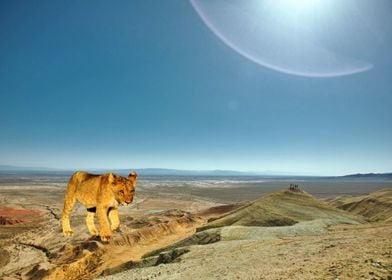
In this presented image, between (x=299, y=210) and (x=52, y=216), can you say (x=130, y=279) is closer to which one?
(x=299, y=210)

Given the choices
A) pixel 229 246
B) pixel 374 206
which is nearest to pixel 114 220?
pixel 229 246

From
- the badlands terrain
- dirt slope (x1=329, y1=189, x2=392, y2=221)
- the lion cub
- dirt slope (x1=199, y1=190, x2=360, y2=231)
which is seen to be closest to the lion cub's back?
the lion cub

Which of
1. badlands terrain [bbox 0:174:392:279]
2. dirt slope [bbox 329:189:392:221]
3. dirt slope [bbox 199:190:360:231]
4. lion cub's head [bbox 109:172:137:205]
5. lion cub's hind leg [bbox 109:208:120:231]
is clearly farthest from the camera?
dirt slope [bbox 329:189:392:221]

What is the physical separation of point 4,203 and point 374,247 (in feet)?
443

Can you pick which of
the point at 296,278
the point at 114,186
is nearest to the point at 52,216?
the point at 296,278

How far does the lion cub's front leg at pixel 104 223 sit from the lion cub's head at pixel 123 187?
6.4 inches

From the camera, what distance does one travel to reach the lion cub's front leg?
9.77 feet

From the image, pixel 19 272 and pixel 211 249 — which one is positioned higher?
pixel 211 249

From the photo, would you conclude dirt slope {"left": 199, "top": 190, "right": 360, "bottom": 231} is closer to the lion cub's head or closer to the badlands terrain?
the badlands terrain

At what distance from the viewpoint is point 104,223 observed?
9.98ft

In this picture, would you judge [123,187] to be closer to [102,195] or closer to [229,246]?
[102,195]

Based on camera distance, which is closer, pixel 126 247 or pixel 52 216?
pixel 126 247

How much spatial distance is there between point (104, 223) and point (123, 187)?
1.27ft

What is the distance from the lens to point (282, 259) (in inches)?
829
